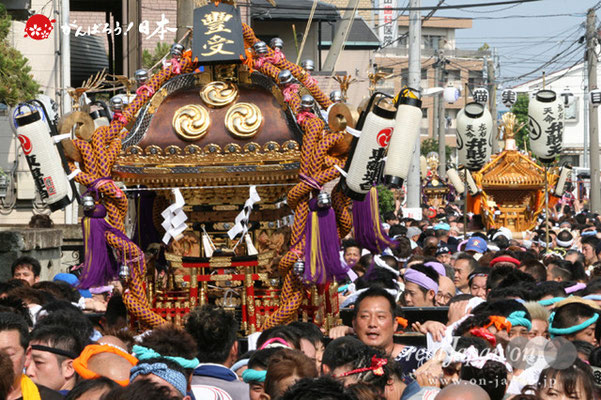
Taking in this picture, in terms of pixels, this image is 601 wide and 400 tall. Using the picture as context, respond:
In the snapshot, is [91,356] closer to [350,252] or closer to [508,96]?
[350,252]

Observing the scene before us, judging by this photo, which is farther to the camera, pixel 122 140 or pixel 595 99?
pixel 595 99

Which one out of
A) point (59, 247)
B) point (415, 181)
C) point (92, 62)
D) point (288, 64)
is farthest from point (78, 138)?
point (92, 62)

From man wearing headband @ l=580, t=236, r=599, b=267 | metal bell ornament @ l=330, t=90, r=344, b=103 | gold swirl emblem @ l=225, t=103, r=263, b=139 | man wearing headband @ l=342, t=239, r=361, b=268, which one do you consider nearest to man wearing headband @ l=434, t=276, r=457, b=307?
metal bell ornament @ l=330, t=90, r=344, b=103

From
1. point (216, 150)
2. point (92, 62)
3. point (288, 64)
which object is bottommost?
point (216, 150)

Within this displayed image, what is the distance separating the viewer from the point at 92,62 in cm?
2422

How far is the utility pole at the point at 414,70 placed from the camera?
19.2 m

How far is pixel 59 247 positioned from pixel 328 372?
8814mm

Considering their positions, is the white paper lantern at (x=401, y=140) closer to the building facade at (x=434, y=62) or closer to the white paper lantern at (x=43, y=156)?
the white paper lantern at (x=43, y=156)

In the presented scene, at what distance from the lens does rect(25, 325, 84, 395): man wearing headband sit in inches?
212

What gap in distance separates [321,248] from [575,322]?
226 centimetres

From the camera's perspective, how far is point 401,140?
26.8ft

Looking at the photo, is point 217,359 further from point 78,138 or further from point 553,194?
point 553,194

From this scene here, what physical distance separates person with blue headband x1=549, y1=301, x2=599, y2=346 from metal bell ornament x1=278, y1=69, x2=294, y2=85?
301cm

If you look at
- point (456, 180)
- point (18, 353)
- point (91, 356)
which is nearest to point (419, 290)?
point (91, 356)
